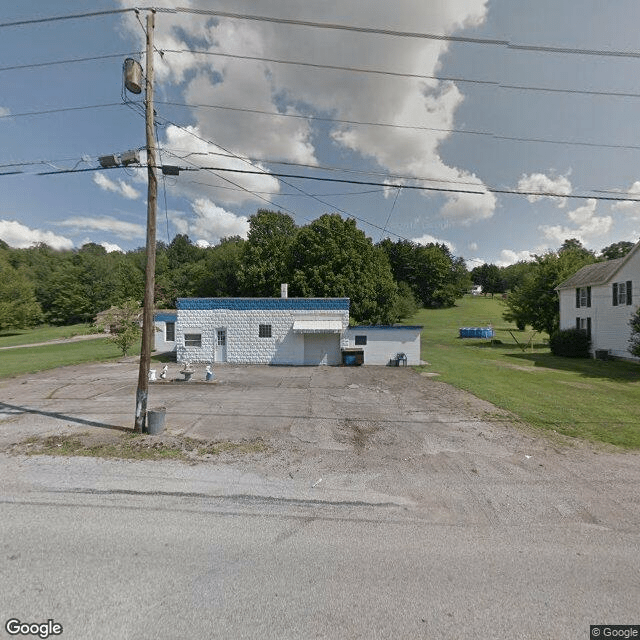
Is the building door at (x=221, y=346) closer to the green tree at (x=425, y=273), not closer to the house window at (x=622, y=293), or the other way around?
the house window at (x=622, y=293)

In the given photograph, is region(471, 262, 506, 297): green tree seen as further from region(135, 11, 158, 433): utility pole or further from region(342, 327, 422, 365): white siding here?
region(135, 11, 158, 433): utility pole

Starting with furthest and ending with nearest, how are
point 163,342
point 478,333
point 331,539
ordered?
point 478,333, point 163,342, point 331,539

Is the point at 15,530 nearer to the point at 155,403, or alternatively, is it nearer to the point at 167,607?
the point at 167,607

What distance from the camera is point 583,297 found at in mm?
26328

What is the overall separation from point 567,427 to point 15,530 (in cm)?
1118

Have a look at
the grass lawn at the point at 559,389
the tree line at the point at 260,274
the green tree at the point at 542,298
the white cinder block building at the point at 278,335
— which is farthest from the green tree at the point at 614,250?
the white cinder block building at the point at 278,335

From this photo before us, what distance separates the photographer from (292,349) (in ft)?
66.3

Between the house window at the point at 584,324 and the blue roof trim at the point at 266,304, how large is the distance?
2053 centimetres

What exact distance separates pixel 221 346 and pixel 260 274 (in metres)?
21.3

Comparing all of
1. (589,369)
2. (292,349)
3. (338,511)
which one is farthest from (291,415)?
(589,369)

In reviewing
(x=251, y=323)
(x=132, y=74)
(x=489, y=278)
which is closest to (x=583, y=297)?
(x=251, y=323)

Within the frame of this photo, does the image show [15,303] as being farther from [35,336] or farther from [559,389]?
[559,389]

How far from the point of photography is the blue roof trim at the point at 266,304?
20.2m

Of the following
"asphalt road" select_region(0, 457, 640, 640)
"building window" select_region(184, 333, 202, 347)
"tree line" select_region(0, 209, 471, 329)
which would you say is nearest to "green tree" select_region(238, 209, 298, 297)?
"tree line" select_region(0, 209, 471, 329)
